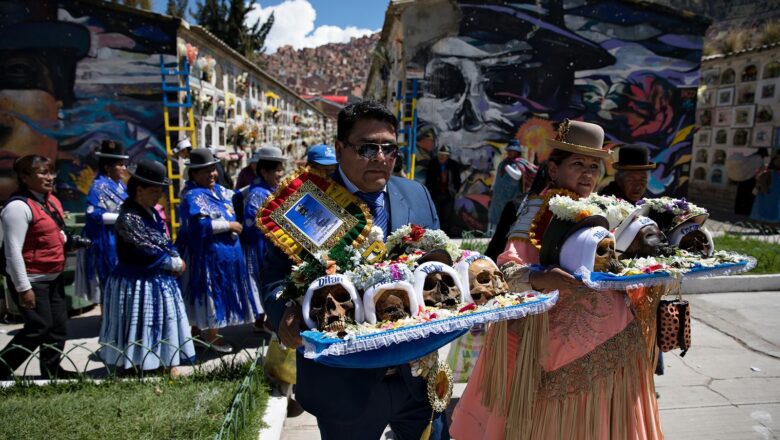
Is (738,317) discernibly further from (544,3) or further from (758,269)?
(544,3)

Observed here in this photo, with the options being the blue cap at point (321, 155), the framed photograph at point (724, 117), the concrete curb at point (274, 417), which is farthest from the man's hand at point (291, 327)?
the framed photograph at point (724, 117)

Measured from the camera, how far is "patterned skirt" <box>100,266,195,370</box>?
4.12 meters

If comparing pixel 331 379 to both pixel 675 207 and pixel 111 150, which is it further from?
pixel 111 150

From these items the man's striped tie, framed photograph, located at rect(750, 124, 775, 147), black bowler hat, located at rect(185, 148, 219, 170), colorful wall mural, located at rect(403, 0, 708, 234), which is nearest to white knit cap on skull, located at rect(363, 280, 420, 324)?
the man's striped tie

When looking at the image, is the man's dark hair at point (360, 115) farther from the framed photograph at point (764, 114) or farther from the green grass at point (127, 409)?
the framed photograph at point (764, 114)

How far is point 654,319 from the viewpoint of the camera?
2.88 m

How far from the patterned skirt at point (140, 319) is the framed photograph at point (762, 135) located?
16.3 metres

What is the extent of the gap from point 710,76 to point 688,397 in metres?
16.0

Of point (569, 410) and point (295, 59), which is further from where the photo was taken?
point (295, 59)

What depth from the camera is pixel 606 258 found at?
2.33m

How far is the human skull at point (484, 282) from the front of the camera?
1909 mm

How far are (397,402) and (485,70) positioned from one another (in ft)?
33.2

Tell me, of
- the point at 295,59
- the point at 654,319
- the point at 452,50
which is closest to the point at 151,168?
the point at 654,319

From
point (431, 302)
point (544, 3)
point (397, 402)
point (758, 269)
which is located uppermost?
point (544, 3)
